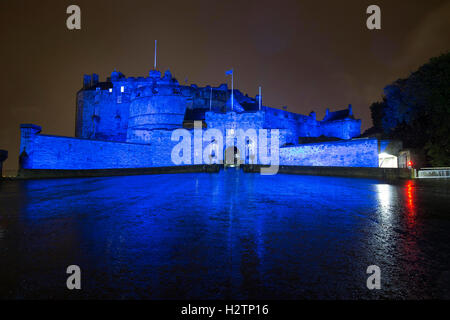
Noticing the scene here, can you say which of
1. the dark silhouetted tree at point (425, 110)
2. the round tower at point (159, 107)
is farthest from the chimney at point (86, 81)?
the dark silhouetted tree at point (425, 110)

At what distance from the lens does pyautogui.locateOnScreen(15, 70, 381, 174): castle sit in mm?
23781

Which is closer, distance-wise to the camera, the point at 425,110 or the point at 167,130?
the point at 425,110

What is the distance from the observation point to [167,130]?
3316 centimetres

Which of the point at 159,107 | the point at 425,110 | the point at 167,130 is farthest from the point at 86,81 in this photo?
the point at 425,110

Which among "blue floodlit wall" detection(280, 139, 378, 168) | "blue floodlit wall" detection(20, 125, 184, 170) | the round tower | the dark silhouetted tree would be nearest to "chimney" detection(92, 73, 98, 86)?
the round tower

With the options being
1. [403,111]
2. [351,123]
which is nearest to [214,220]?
[403,111]

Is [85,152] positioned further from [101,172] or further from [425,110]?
[425,110]

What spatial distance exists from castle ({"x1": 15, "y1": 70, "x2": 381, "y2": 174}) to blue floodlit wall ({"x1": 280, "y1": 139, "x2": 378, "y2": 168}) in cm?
6

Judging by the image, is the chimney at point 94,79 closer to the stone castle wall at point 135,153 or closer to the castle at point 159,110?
the castle at point 159,110

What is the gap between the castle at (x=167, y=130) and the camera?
2378 centimetres

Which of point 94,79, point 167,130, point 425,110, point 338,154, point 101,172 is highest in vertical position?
point 94,79

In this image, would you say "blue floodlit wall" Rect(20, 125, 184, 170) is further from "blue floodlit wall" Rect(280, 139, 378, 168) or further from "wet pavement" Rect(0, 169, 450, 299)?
"wet pavement" Rect(0, 169, 450, 299)

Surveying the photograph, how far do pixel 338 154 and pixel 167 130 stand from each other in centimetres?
2105
